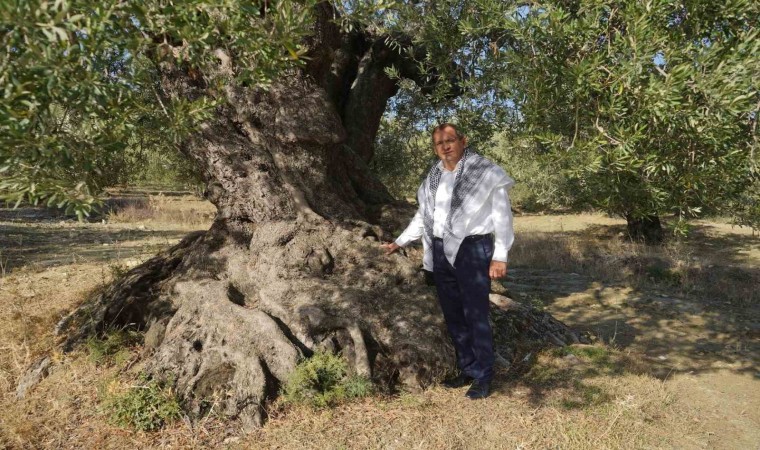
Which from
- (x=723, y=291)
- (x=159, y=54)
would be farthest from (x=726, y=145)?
(x=723, y=291)

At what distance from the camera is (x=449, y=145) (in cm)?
488

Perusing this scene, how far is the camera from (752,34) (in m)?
3.63

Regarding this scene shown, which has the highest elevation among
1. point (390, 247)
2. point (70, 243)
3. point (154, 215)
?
point (390, 247)

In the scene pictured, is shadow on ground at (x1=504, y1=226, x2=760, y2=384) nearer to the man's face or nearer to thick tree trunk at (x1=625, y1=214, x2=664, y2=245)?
thick tree trunk at (x1=625, y1=214, x2=664, y2=245)

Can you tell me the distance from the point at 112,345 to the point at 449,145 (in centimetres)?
442

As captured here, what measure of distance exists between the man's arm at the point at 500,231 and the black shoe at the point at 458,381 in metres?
1.34

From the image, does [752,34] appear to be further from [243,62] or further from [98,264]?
[98,264]

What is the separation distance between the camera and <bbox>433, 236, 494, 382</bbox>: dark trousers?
187 inches

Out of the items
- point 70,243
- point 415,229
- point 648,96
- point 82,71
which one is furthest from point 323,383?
point 70,243

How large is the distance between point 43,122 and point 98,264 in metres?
7.54

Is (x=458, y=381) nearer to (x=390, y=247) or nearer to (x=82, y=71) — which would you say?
(x=390, y=247)

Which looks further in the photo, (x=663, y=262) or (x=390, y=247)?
(x=663, y=262)

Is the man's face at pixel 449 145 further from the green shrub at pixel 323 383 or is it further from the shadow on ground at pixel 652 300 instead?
the shadow on ground at pixel 652 300

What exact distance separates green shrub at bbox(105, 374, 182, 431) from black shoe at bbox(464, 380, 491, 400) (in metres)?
2.83
